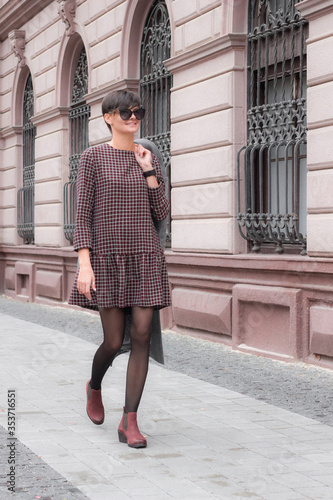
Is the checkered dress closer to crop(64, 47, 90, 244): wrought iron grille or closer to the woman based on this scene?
the woman

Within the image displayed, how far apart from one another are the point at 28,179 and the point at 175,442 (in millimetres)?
13215

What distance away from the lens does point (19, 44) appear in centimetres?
1736

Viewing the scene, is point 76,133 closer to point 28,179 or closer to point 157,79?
point 28,179

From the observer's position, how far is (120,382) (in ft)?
23.7

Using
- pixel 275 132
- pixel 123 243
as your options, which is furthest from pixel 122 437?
pixel 275 132

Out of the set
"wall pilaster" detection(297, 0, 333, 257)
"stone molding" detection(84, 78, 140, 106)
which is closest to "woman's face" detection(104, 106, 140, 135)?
"wall pilaster" detection(297, 0, 333, 257)

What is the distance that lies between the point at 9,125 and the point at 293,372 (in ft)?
39.4

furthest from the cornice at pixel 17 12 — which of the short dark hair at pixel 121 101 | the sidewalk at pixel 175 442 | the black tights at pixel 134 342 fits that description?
the black tights at pixel 134 342

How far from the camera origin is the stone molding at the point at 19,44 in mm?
17312

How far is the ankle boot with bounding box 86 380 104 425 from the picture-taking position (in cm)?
550

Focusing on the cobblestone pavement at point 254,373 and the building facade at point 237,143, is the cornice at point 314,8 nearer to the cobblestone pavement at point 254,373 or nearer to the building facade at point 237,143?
the building facade at point 237,143

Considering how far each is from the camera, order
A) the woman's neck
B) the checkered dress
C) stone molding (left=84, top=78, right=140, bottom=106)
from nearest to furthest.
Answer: the checkered dress < the woman's neck < stone molding (left=84, top=78, right=140, bottom=106)

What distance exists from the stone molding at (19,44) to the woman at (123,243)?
12.7 metres

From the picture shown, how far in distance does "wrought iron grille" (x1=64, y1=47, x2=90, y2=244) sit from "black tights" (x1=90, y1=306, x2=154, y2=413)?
9.82 m
